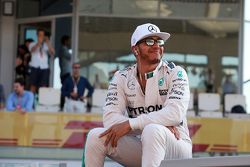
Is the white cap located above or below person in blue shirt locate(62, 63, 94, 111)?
above

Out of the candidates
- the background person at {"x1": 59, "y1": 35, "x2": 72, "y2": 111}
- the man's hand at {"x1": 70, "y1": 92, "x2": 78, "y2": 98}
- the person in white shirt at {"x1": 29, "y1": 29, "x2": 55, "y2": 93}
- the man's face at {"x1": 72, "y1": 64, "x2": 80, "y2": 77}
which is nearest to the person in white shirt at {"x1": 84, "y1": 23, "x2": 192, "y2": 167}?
the man's hand at {"x1": 70, "y1": 92, "x2": 78, "y2": 98}

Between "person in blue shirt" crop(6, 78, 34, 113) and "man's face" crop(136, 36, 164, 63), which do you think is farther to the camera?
"person in blue shirt" crop(6, 78, 34, 113)

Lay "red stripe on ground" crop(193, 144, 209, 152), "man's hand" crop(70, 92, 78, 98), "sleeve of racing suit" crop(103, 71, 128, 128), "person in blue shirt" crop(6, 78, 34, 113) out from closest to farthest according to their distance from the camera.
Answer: "sleeve of racing suit" crop(103, 71, 128, 128)
"red stripe on ground" crop(193, 144, 209, 152)
"person in blue shirt" crop(6, 78, 34, 113)
"man's hand" crop(70, 92, 78, 98)

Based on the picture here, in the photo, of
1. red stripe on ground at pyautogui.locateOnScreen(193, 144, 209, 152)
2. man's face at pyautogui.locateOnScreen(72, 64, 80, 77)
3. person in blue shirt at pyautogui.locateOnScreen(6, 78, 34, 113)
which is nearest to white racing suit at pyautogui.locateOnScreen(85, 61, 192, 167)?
red stripe on ground at pyautogui.locateOnScreen(193, 144, 209, 152)

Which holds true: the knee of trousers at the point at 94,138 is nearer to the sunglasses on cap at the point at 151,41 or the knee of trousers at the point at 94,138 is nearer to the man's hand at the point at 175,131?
the man's hand at the point at 175,131

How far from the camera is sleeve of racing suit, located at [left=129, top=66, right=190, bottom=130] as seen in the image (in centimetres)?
459

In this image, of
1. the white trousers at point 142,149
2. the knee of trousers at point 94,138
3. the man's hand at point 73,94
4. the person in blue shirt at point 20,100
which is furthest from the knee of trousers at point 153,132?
the man's hand at point 73,94

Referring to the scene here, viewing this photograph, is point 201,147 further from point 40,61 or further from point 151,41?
point 151,41

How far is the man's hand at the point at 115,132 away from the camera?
4.59m

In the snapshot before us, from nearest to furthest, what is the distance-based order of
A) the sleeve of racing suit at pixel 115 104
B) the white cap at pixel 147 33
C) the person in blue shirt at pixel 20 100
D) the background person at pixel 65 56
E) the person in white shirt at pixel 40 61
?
1. the white cap at pixel 147 33
2. the sleeve of racing suit at pixel 115 104
3. the person in blue shirt at pixel 20 100
4. the person in white shirt at pixel 40 61
5. the background person at pixel 65 56

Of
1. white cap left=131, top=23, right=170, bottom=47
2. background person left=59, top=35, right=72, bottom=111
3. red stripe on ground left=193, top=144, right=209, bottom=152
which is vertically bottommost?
red stripe on ground left=193, top=144, right=209, bottom=152

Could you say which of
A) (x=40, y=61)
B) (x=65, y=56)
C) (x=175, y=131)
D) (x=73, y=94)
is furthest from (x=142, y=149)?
(x=65, y=56)

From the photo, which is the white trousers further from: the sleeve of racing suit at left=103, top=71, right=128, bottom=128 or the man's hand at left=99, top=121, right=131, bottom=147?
the sleeve of racing suit at left=103, top=71, right=128, bottom=128

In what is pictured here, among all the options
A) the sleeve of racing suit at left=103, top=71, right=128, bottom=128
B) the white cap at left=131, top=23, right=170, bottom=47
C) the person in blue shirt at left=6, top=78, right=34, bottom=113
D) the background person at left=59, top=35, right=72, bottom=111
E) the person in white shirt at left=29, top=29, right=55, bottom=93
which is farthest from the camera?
the background person at left=59, top=35, right=72, bottom=111
